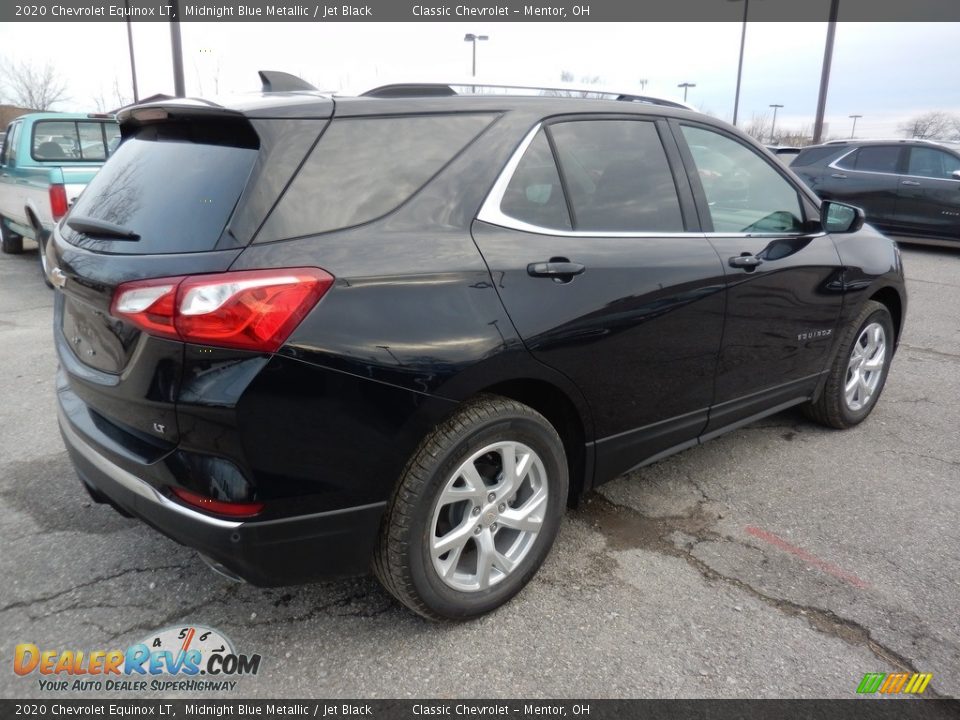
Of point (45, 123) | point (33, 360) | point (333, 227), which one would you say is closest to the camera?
point (333, 227)

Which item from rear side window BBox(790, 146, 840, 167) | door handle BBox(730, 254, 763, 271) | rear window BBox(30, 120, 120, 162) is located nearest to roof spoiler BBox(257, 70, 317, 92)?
door handle BBox(730, 254, 763, 271)

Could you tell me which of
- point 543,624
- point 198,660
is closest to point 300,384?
point 198,660

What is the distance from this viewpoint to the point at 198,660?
234 centimetres

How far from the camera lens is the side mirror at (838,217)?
3863 mm

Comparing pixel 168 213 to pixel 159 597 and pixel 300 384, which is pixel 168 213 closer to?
pixel 300 384

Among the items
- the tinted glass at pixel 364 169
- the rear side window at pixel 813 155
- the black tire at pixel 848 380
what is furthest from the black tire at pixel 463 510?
the rear side window at pixel 813 155

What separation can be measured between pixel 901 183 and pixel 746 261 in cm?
1041

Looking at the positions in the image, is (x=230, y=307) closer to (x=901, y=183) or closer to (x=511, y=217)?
(x=511, y=217)

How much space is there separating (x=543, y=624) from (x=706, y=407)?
1.30 m

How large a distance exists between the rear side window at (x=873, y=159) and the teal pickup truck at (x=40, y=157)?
11187mm

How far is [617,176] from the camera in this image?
290 cm

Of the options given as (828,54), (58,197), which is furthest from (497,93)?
(828,54)
